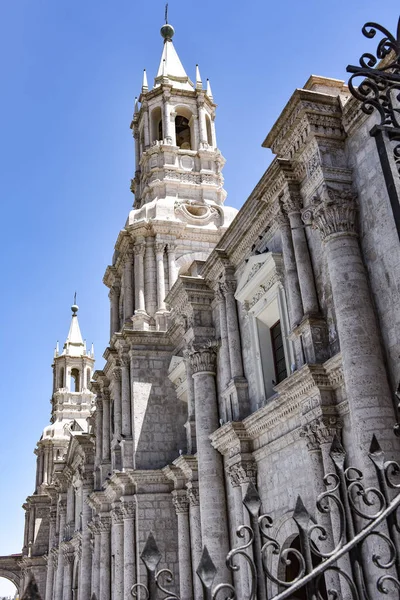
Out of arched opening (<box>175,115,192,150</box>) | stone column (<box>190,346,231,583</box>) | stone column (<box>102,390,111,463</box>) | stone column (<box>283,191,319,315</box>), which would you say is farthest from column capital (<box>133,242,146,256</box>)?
stone column (<box>283,191,319,315</box>)

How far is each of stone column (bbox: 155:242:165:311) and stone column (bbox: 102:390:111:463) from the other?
4325mm

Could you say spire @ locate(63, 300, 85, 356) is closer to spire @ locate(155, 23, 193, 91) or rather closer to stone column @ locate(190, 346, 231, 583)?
spire @ locate(155, 23, 193, 91)

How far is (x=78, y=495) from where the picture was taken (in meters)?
31.3

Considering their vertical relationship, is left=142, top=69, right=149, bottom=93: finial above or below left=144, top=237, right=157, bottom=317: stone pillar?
above

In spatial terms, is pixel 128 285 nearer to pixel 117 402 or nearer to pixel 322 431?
pixel 117 402

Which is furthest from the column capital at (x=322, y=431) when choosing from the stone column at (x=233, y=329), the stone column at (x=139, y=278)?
the stone column at (x=139, y=278)

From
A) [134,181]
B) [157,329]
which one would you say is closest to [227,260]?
[157,329]

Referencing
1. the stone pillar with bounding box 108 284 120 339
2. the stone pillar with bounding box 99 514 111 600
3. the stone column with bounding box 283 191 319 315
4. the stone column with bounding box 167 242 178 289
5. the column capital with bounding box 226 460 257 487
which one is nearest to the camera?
the stone column with bounding box 283 191 319 315

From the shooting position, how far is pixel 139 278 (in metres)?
22.6

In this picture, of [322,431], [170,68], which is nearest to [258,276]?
[322,431]

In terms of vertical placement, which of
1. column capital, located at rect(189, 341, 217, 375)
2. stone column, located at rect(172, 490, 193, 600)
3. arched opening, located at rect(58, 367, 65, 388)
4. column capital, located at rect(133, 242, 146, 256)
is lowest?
stone column, located at rect(172, 490, 193, 600)

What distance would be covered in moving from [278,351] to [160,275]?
9261 millimetres

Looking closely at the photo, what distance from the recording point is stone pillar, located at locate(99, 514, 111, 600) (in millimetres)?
21422

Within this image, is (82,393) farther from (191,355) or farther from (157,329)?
(191,355)
